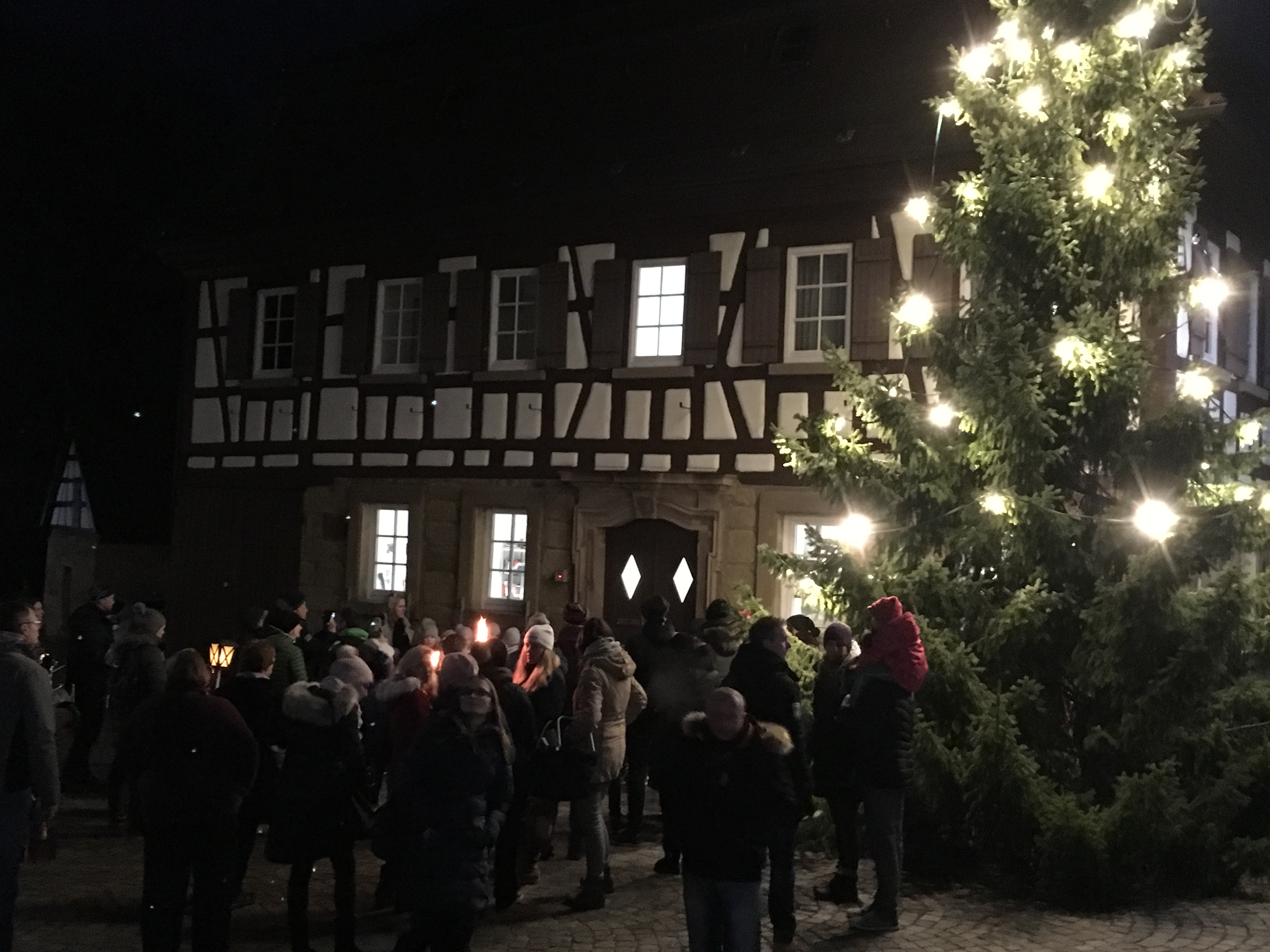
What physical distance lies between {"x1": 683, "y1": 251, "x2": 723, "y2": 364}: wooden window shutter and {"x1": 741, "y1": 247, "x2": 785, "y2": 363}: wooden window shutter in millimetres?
356

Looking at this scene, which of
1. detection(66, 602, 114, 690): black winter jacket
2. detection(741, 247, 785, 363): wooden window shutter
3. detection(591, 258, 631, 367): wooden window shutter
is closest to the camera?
detection(66, 602, 114, 690): black winter jacket

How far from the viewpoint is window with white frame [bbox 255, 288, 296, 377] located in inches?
728

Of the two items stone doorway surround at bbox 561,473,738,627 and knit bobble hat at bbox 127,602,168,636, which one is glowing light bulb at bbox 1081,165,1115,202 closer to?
stone doorway surround at bbox 561,473,738,627

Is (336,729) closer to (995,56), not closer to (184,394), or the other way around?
(995,56)

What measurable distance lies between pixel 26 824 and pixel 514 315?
11128mm

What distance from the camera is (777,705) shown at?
729 centimetres

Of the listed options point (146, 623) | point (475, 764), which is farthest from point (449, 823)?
point (146, 623)

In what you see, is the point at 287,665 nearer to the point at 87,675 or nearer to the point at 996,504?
the point at 87,675

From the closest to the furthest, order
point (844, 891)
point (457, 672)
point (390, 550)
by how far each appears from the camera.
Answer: point (457, 672)
point (844, 891)
point (390, 550)

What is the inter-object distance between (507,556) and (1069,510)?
8622 millimetres

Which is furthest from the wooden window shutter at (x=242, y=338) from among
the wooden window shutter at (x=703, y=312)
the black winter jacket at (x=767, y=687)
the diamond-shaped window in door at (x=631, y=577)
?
the black winter jacket at (x=767, y=687)

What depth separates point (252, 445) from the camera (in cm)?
1839

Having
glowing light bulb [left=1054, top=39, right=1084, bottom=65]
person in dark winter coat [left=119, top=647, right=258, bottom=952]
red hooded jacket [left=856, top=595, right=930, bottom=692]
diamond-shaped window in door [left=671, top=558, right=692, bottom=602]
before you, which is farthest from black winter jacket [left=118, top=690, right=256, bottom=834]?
diamond-shaped window in door [left=671, top=558, right=692, bottom=602]

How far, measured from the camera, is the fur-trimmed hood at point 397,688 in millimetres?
7066
